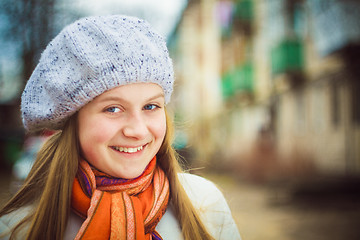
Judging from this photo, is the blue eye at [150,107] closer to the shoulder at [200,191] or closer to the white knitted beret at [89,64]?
the white knitted beret at [89,64]

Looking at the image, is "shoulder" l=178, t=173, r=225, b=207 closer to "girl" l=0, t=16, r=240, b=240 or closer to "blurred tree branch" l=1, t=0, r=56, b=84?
"girl" l=0, t=16, r=240, b=240

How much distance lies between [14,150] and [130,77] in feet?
49.9

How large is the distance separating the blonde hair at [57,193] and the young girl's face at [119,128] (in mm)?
85

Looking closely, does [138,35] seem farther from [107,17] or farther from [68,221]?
[68,221]

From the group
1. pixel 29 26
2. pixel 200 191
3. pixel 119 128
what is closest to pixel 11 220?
pixel 119 128

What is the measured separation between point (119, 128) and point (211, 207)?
0.66 m

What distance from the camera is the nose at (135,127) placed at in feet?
4.64

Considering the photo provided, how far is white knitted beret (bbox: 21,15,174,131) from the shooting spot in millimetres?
1359

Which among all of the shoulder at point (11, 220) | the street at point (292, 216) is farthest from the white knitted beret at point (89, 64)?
the street at point (292, 216)

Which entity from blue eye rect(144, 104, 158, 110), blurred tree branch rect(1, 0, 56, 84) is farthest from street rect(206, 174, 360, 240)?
blurred tree branch rect(1, 0, 56, 84)

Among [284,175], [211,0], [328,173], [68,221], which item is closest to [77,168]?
[68,221]

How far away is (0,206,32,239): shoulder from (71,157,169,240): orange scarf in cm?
24

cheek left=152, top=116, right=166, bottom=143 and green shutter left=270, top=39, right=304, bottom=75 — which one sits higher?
green shutter left=270, top=39, right=304, bottom=75

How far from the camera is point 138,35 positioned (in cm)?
142
